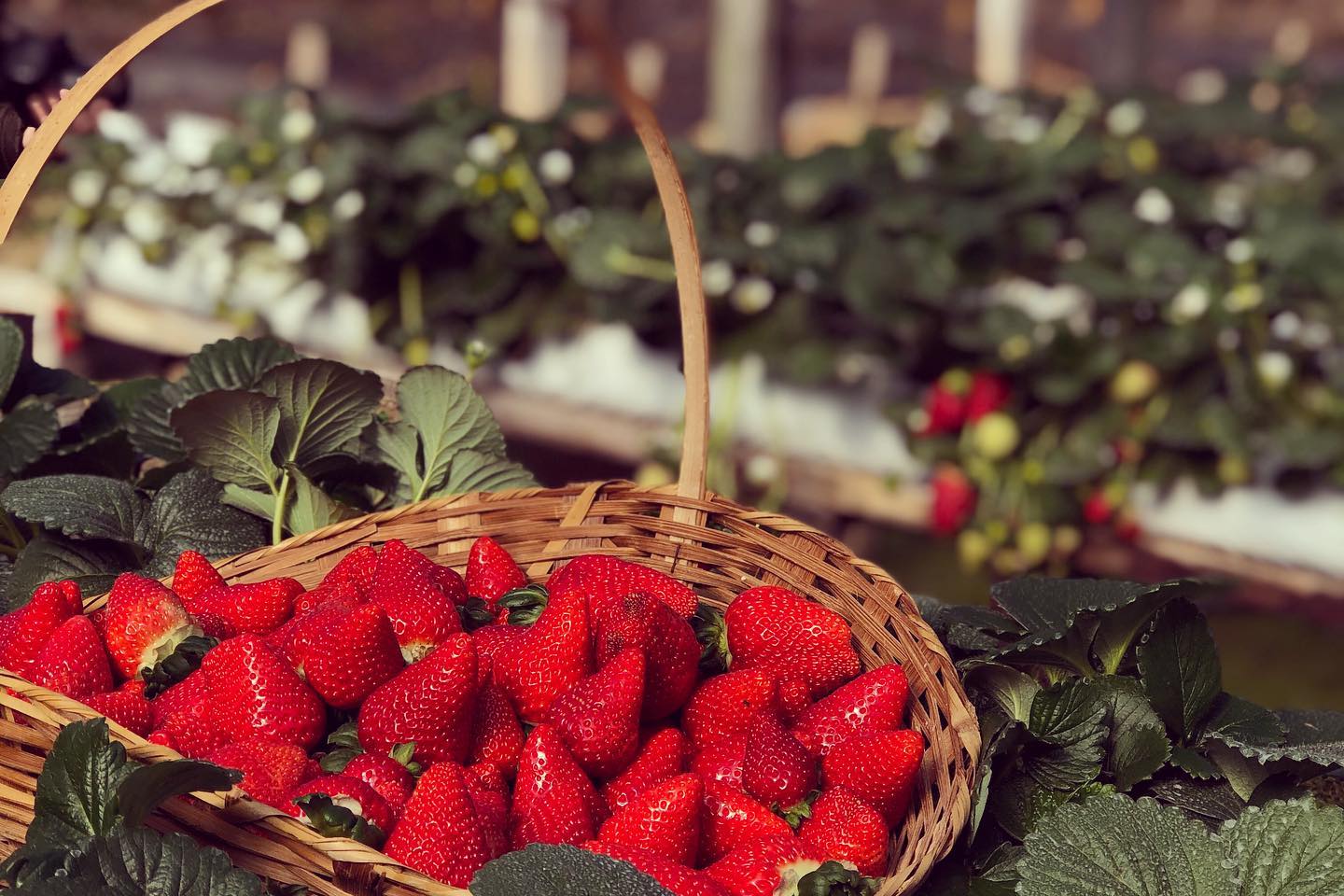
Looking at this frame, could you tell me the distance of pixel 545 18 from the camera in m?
3.59

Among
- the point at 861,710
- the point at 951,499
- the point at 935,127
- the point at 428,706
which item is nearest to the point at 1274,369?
the point at 951,499

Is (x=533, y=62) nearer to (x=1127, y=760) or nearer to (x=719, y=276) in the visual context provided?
(x=719, y=276)

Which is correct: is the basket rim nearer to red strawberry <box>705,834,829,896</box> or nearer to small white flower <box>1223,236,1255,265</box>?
red strawberry <box>705,834,829,896</box>

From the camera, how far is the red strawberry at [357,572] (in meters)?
1.06

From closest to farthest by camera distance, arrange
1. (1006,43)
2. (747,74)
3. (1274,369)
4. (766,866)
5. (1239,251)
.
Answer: (766,866) < (1274,369) < (1239,251) < (747,74) < (1006,43)

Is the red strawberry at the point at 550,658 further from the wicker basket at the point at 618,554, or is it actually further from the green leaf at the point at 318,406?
the green leaf at the point at 318,406

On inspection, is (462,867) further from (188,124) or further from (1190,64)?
(1190,64)

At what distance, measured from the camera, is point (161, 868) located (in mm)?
693

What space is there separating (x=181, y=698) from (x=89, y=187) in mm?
2896

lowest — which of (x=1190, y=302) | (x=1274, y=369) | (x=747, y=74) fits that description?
(x=1274, y=369)

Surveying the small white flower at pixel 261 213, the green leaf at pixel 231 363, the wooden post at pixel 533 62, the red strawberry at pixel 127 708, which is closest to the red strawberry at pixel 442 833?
the red strawberry at pixel 127 708

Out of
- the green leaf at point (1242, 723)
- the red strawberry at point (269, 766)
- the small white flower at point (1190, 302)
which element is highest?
the red strawberry at point (269, 766)

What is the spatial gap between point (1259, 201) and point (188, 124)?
2.50 metres

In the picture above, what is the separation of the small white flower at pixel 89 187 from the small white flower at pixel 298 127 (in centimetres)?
64
